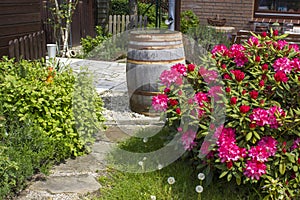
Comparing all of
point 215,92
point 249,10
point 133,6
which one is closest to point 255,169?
point 215,92

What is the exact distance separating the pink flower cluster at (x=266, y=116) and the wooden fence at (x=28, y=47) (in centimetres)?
390

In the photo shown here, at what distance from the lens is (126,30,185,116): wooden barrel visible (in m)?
4.73

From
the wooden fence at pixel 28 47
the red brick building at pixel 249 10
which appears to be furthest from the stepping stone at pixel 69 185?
the red brick building at pixel 249 10

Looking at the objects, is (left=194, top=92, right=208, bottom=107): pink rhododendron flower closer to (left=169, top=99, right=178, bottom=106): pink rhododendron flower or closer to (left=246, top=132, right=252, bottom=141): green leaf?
(left=169, top=99, right=178, bottom=106): pink rhododendron flower

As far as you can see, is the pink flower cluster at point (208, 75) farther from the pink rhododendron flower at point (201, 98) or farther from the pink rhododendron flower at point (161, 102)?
the pink rhododendron flower at point (161, 102)

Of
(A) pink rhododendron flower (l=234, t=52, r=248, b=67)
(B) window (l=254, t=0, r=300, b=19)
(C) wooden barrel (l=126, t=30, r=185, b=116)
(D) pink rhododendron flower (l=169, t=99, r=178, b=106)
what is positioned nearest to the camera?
(D) pink rhododendron flower (l=169, t=99, r=178, b=106)

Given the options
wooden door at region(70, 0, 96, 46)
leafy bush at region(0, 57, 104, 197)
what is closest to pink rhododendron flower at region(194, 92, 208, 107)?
leafy bush at region(0, 57, 104, 197)

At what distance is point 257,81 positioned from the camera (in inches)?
129

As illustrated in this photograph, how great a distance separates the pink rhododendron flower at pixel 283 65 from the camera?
3.22 meters

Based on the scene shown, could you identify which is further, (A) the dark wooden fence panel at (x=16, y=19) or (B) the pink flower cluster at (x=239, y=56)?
(A) the dark wooden fence panel at (x=16, y=19)

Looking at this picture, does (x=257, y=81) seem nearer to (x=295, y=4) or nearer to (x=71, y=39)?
(x=71, y=39)

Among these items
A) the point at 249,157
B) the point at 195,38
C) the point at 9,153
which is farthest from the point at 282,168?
the point at 195,38

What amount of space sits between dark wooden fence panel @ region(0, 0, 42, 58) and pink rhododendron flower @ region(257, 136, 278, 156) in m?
4.55

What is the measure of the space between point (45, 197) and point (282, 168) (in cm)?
179
